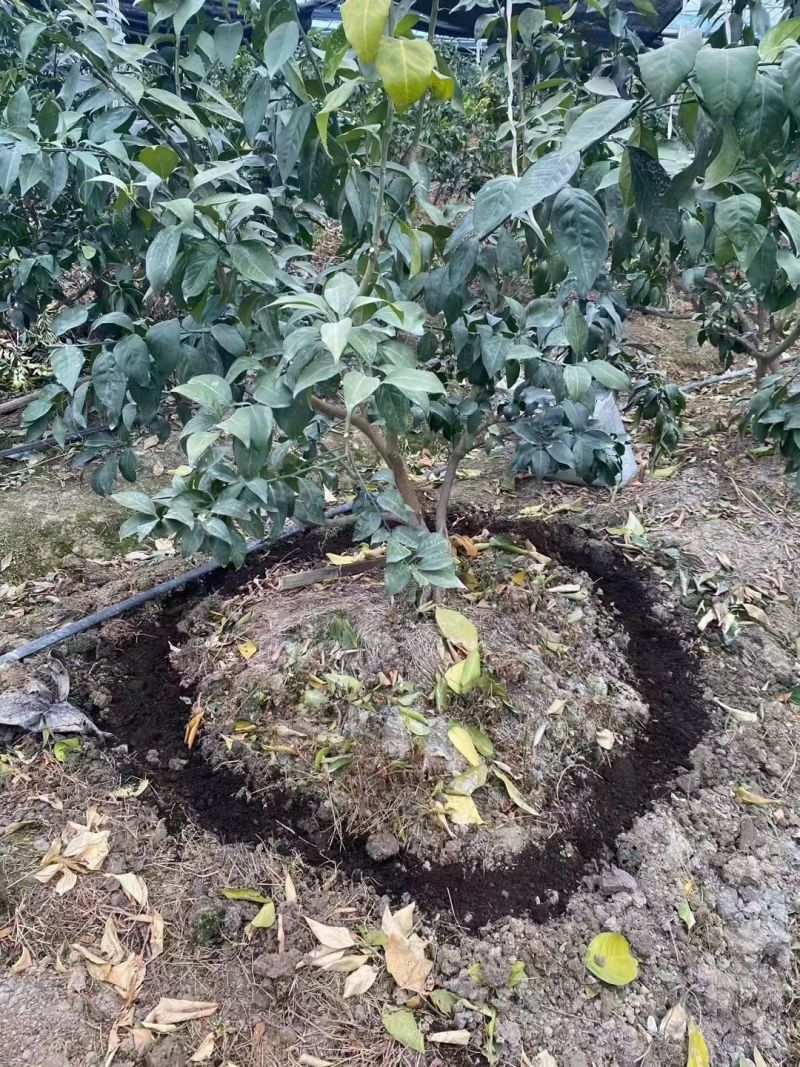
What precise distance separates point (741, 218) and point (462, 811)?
1249 millimetres

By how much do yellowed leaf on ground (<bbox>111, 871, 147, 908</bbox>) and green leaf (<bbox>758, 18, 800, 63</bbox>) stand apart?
1689 millimetres

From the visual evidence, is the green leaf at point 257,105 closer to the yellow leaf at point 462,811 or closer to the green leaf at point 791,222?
the green leaf at point 791,222

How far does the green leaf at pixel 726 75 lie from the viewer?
67 cm

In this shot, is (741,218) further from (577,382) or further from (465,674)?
(465,674)

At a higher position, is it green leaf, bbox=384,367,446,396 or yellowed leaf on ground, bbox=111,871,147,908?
green leaf, bbox=384,367,446,396

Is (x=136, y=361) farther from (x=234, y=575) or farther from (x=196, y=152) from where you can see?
(x=234, y=575)

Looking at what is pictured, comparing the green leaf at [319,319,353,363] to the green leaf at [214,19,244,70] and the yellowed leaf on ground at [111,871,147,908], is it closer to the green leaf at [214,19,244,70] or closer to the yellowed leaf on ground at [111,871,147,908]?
the green leaf at [214,19,244,70]

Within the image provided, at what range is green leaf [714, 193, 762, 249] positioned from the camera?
0.81m

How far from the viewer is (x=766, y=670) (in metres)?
1.98

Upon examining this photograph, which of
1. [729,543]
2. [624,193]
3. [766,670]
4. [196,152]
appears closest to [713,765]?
[766,670]

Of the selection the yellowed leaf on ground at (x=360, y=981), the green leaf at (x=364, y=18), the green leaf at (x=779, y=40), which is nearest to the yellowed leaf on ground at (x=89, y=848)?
the yellowed leaf on ground at (x=360, y=981)

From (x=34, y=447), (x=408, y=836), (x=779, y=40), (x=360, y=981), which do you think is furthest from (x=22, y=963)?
(x=34, y=447)

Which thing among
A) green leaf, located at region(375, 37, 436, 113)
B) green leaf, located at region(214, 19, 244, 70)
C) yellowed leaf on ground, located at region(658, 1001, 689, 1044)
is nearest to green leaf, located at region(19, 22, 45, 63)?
green leaf, located at region(214, 19, 244, 70)

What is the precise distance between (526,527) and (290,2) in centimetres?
168
